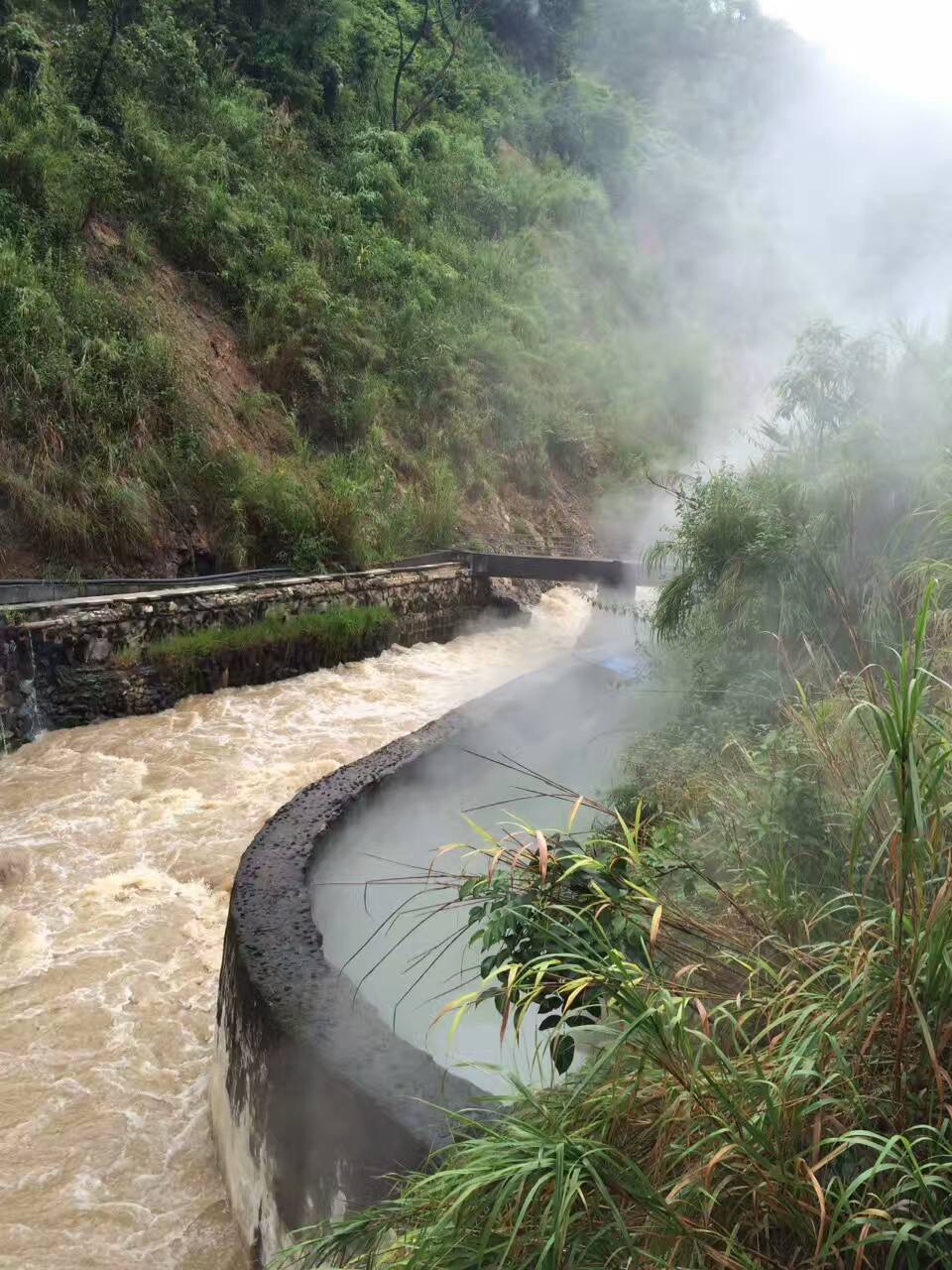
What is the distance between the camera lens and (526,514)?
16594 millimetres

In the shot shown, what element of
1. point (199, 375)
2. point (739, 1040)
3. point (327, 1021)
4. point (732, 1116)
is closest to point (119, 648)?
point (199, 375)

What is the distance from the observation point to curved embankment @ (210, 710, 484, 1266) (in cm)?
215

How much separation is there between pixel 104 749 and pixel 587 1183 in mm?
5967

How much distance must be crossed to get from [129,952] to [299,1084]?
222 centimetres

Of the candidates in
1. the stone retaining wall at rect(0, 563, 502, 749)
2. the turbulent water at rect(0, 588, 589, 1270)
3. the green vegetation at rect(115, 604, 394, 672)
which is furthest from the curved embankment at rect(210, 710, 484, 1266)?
the green vegetation at rect(115, 604, 394, 672)

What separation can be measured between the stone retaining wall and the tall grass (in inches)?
231

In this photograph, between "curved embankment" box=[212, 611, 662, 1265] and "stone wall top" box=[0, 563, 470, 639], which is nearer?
"curved embankment" box=[212, 611, 662, 1265]

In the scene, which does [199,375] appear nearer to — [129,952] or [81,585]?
[81,585]

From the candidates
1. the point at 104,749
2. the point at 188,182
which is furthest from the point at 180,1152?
the point at 188,182

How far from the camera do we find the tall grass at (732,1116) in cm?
144

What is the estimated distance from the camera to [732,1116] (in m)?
1.57

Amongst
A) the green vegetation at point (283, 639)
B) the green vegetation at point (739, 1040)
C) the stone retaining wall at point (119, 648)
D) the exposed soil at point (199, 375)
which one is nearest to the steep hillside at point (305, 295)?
the exposed soil at point (199, 375)

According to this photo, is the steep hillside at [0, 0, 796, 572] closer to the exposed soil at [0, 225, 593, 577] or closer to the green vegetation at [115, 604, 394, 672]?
the exposed soil at [0, 225, 593, 577]

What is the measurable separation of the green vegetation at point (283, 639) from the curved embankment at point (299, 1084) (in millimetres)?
4776
